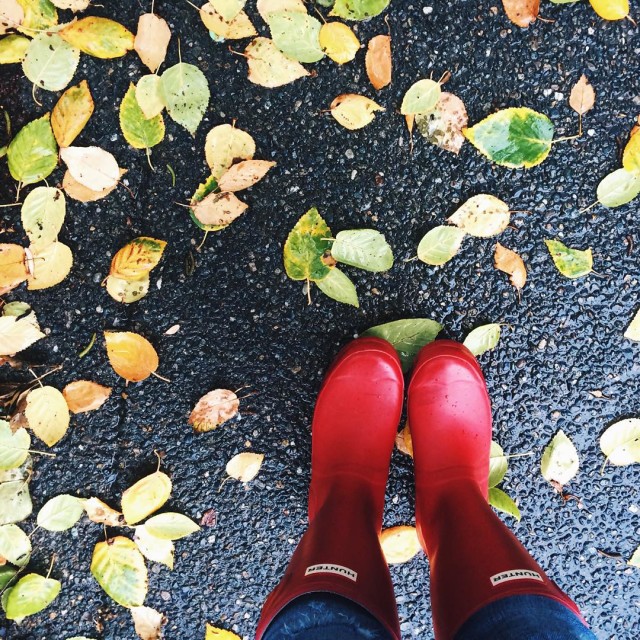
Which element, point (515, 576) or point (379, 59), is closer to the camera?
point (515, 576)

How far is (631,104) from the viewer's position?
48.3 inches

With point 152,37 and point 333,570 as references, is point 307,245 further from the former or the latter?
point 333,570

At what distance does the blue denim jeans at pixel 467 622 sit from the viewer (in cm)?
83

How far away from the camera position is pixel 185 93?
1224mm

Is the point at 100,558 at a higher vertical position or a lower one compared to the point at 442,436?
lower

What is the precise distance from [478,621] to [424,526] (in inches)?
12.3

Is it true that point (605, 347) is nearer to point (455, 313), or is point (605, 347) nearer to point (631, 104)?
point (455, 313)

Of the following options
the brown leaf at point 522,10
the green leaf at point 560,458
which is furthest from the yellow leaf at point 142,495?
the brown leaf at point 522,10

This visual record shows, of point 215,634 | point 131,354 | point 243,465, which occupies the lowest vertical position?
point 215,634

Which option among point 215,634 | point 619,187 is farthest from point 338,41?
point 215,634

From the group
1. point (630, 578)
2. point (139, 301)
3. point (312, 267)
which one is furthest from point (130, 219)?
point (630, 578)

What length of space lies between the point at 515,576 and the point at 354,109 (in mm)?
992

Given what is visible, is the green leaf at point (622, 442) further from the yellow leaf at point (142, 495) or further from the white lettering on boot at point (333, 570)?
the yellow leaf at point (142, 495)

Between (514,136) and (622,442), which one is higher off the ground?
(514,136)
